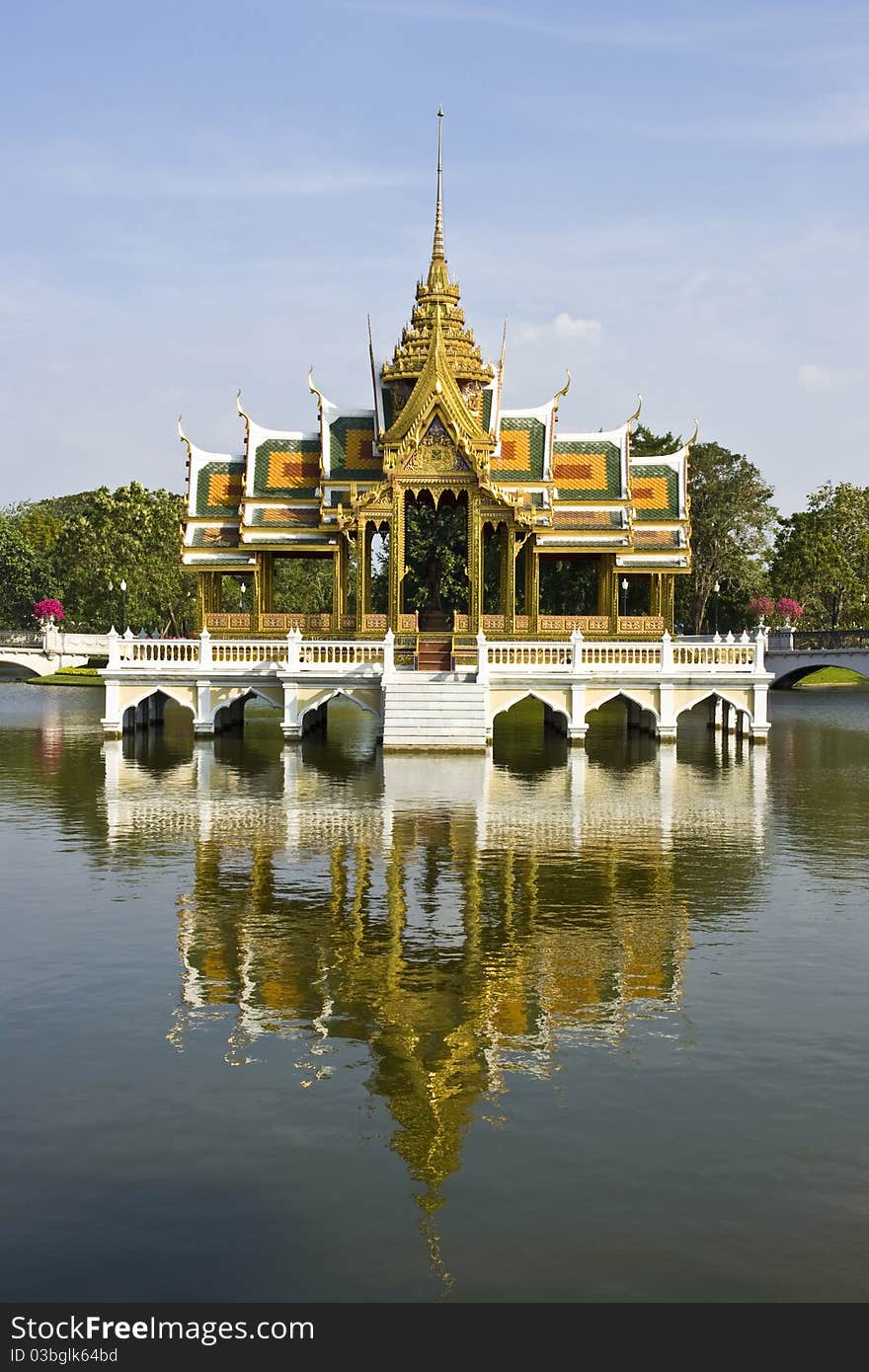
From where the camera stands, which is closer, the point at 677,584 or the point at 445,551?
the point at 445,551

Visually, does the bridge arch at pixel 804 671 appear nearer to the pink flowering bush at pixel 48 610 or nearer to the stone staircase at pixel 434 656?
the stone staircase at pixel 434 656

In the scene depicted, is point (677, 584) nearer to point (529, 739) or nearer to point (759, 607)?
point (759, 607)

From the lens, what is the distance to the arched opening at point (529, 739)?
1339 inches

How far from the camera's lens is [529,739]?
41.2 metres

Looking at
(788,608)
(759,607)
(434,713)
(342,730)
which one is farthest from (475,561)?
(788,608)

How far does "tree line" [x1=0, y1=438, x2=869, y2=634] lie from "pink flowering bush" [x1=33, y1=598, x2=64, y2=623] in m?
1.31

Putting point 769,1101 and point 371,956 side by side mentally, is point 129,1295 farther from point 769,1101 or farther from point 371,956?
point 371,956

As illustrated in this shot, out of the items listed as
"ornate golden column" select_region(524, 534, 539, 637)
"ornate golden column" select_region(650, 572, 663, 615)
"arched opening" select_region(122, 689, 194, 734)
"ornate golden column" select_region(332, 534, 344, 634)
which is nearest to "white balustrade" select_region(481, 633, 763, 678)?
"ornate golden column" select_region(524, 534, 539, 637)

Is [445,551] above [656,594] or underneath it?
above

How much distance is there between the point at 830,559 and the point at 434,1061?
276 ft

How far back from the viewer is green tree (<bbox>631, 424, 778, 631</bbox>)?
81750 mm

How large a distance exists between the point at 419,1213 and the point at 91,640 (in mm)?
90844

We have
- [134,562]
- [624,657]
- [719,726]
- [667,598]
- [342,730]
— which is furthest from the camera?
[134,562]

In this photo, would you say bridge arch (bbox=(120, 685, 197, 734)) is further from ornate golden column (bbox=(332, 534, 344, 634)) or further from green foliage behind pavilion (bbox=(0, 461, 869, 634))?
green foliage behind pavilion (bbox=(0, 461, 869, 634))
